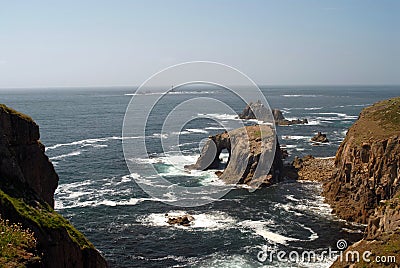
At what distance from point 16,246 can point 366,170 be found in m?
52.9

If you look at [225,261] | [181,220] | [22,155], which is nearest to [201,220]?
[181,220]

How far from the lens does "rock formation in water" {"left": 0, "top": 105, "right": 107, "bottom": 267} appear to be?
21.8m

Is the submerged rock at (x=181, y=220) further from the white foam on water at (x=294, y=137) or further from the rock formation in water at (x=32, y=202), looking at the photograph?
the white foam on water at (x=294, y=137)

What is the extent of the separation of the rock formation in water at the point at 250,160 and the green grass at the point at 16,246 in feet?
189

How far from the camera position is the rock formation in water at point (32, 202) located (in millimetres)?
21812

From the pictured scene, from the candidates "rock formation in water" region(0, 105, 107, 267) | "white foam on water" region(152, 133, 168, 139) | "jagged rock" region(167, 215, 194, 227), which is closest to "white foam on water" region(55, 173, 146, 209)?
"jagged rock" region(167, 215, 194, 227)

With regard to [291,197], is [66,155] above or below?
above

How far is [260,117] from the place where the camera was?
16275 centimetres

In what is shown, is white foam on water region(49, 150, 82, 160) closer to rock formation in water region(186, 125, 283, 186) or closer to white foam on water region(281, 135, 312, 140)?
rock formation in water region(186, 125, 283, 186)

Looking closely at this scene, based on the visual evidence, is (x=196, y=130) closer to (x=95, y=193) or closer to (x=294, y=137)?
(x=294, y=137)

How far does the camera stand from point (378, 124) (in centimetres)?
6669

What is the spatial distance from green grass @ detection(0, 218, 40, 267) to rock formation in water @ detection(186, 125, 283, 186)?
5748cm

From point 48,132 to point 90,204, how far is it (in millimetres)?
82932

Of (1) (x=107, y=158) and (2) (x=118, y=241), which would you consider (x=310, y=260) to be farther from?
(1) (x=107, y=158)
